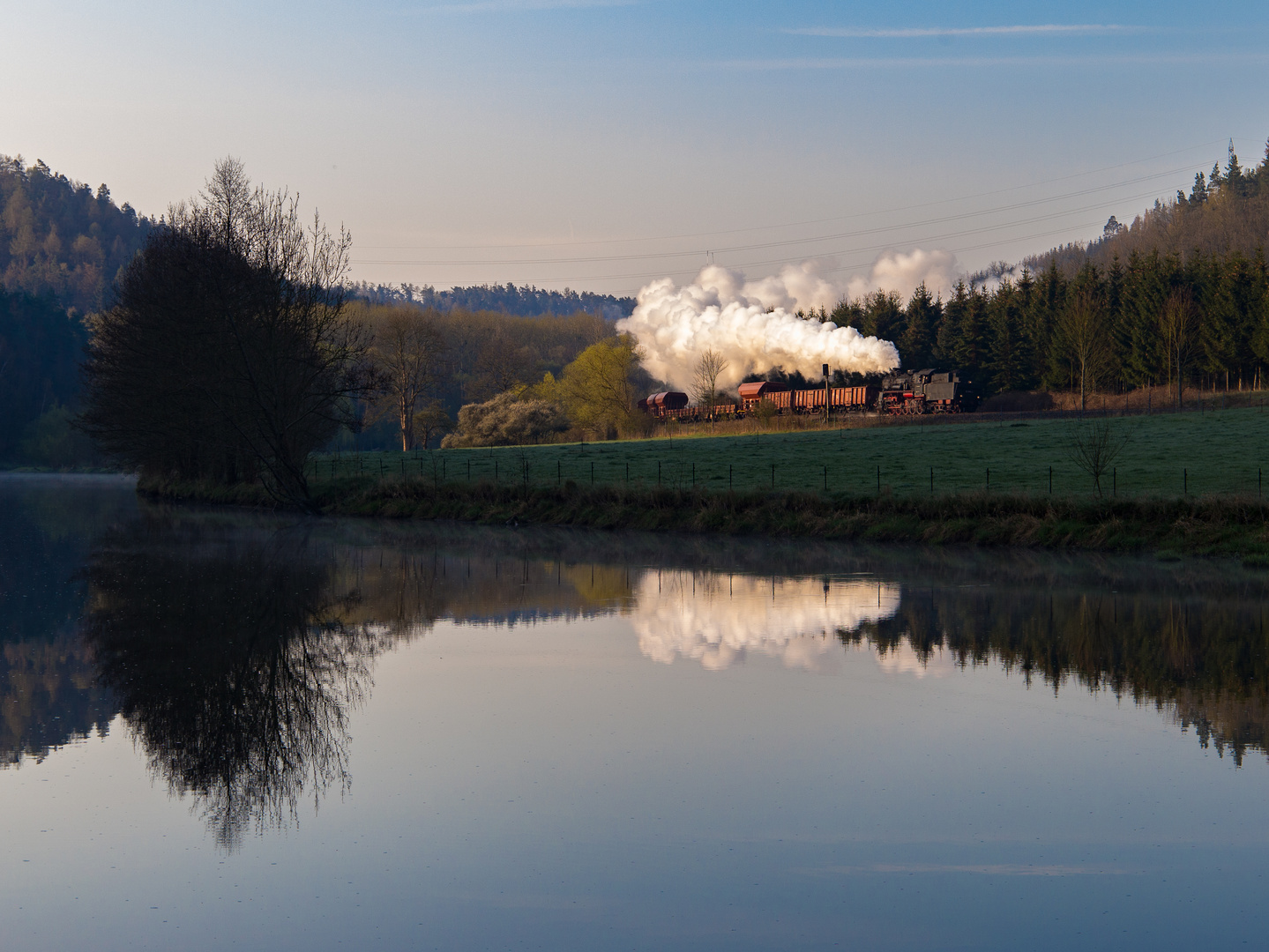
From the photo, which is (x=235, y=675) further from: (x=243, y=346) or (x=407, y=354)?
(x=407, y=354)

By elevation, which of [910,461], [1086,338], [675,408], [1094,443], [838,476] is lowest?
[838,476]

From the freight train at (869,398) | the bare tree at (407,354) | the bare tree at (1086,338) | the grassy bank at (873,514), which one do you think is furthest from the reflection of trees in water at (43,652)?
the bare tree at (1086,338)

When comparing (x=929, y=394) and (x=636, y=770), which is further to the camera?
(x=929, y=394)

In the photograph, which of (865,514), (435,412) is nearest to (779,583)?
(865,514)

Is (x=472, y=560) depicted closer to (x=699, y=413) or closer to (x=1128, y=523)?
(x=1128, y=523)

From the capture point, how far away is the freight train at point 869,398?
76438mm

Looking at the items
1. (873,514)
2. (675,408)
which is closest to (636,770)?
(873,514)

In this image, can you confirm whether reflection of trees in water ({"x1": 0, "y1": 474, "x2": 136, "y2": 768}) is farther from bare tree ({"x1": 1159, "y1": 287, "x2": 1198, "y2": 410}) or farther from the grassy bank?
bare tree ({"x1": 1159, "y1": 287, "x2": 1198, "y2": 410})

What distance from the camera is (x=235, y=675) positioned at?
12844 millimetres

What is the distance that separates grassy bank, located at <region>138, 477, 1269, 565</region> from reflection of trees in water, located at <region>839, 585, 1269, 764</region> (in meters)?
7.40

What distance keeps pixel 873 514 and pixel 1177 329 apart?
195 feet

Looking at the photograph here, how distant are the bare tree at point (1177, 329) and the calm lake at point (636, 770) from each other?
67.3 m

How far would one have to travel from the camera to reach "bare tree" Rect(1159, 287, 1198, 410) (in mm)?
79812

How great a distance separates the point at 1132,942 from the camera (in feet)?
20.1
